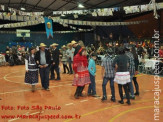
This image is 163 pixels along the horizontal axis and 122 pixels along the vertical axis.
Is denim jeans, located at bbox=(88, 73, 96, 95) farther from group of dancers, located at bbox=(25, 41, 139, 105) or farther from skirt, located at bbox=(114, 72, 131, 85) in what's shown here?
skirt, located at bbox=(114, 72, 131, 85)

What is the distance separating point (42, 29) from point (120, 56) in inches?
863

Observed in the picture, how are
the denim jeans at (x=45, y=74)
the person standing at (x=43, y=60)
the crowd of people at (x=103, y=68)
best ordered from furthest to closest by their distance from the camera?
the denim jeans at (x=45, y=74)
the person standing at (x=43, y=60)
the crowd of people at (x=103, y=68)

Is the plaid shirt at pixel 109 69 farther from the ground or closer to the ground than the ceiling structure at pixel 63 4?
closer to the ground

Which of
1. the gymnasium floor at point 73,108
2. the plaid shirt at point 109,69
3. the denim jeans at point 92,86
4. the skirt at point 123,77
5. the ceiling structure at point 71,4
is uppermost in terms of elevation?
the ceiling structure at point 71,4

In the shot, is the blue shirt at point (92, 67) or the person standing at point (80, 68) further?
the blue shirt at point (92, 67)

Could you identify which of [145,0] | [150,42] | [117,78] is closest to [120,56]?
[117,78]

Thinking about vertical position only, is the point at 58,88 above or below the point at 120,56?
below

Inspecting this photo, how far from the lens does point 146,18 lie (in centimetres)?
1762

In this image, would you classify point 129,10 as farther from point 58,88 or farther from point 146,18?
point 146,18

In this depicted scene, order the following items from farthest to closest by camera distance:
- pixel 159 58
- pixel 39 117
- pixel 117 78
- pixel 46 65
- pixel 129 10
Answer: pixel 129 10 < pixel 159 58 < pixel 46 65 < pixel 117 78 < pixel 39 117

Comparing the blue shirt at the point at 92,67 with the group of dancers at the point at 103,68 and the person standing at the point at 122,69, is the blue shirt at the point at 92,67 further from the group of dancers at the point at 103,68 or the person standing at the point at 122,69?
the person standing at the point at 122,69

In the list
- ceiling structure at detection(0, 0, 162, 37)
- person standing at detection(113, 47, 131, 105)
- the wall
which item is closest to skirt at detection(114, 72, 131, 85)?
person standing at detection(113, 47, 131, 105)

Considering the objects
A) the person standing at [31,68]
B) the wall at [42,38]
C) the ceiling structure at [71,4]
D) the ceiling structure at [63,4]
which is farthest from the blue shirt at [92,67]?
the wall at [42,38]

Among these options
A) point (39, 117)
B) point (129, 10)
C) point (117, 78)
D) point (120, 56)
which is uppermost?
point (129, 10)
